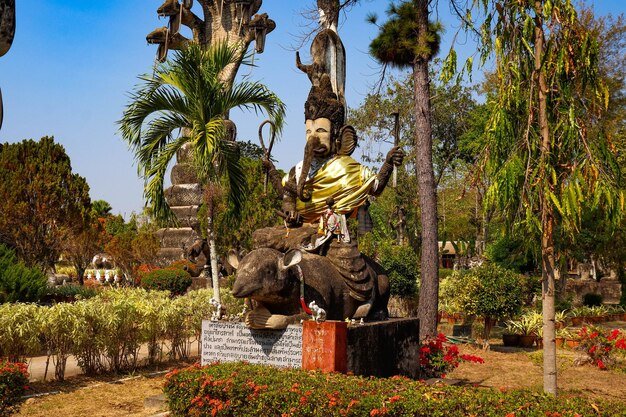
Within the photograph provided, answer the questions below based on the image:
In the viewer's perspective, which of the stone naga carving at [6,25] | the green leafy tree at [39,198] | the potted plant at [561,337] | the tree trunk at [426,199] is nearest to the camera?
the stone naga carving at [6,25]

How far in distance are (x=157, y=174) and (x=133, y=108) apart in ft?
3.84

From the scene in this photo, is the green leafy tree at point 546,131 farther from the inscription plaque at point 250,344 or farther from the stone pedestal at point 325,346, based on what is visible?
the inscription plaque at point 250,344

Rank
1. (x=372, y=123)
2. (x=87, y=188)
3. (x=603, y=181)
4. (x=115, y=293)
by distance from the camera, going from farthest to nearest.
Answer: (x=372, y=123), (x=87, y=188), (x=115, y=293), (x=603, y=181)

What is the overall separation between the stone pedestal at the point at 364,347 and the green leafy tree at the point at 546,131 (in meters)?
1.91

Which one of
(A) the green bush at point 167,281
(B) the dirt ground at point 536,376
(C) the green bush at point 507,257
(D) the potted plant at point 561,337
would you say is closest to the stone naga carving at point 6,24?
(B) the dirt ground at point 536,376

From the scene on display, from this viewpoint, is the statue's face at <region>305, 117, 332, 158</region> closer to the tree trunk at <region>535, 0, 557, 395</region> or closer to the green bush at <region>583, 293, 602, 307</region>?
the tree trunk at <region>535, 0, 557, 395</region>

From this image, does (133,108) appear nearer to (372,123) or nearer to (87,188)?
(87,188)

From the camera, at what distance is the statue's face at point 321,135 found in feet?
30.6

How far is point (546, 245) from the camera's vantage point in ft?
22.7

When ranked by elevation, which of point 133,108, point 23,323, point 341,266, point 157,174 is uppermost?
point 133,108

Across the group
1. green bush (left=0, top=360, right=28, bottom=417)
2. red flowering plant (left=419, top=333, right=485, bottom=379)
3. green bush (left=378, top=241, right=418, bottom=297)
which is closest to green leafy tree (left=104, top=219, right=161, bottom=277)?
green bush (left=378, top=241, right=418, bottom=297)

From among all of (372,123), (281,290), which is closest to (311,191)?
(281,290)

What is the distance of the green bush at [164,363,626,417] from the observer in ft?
18.0

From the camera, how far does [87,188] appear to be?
719 inches
